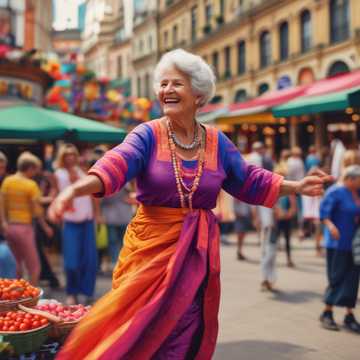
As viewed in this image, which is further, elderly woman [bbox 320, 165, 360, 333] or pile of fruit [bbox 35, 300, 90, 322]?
elderly woman [bbox 320, 165, 360, 333]

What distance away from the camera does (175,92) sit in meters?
2.98

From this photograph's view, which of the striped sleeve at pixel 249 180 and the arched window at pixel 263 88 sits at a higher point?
the arched window at pixel 263 88

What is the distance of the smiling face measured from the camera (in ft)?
9.80

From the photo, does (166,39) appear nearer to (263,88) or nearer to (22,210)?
(263,88)

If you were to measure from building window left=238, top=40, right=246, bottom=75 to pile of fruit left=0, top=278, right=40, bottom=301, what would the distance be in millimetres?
29620

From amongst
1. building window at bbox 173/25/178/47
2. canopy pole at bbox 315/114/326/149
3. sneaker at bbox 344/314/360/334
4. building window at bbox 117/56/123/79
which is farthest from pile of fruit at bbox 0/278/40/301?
building window at bbox 117/56/123/79

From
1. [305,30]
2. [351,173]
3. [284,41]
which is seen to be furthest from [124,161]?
[284,41]

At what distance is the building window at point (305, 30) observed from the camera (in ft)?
87.2

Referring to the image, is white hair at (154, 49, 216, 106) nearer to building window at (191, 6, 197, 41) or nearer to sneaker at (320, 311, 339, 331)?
sneaker at (320, 311, 339, 331)

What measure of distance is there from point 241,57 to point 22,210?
90.0 feet

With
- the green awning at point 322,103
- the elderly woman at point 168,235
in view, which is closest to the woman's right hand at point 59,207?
the elderly woman at point 168,235

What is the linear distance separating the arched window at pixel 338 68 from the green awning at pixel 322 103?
1457 centimetres

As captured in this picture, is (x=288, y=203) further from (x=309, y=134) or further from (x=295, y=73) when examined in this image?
(x=295, y=73)

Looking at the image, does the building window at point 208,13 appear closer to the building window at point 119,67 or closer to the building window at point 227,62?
the building window at point 227,62
